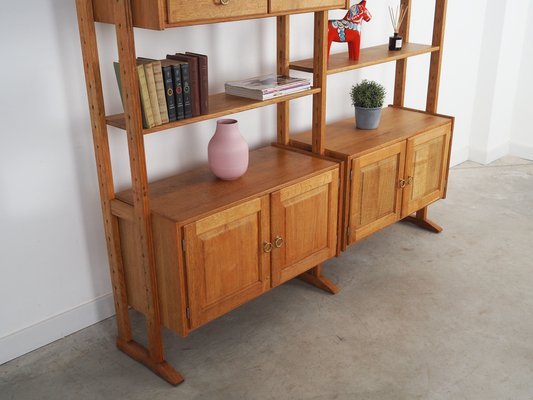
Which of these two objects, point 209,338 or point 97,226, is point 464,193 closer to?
point 209,338

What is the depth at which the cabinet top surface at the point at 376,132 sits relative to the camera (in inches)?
113

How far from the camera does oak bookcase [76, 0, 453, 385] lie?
6.86ft

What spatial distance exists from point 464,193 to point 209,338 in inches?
90.4

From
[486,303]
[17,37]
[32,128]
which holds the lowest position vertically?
[486,303]

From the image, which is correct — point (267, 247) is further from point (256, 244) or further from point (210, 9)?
point (210, 9)

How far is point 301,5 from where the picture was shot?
2.40 metres

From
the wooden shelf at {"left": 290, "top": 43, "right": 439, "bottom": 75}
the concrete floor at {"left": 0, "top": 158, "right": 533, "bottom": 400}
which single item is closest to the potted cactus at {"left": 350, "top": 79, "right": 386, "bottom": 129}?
the wooden shelf at {"left": 290, "top": 43, "right": 439, "bottom": 75}

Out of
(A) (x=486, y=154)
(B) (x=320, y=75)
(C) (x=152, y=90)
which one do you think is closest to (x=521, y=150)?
(A) (x=486, y=154)

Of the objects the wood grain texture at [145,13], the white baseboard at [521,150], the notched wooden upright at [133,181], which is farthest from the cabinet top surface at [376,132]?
the white baseboard at [521,150]

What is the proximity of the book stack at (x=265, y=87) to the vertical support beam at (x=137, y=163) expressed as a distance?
1.98ft

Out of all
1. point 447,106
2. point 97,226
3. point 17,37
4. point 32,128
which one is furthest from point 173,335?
point 447,106

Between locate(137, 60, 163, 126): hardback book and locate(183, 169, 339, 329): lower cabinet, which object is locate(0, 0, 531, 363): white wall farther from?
locate(183, 169, 339, 329): lower cabinet

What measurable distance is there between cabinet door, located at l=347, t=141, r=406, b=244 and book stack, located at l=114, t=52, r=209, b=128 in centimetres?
88

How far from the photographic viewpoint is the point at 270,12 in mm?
2273
